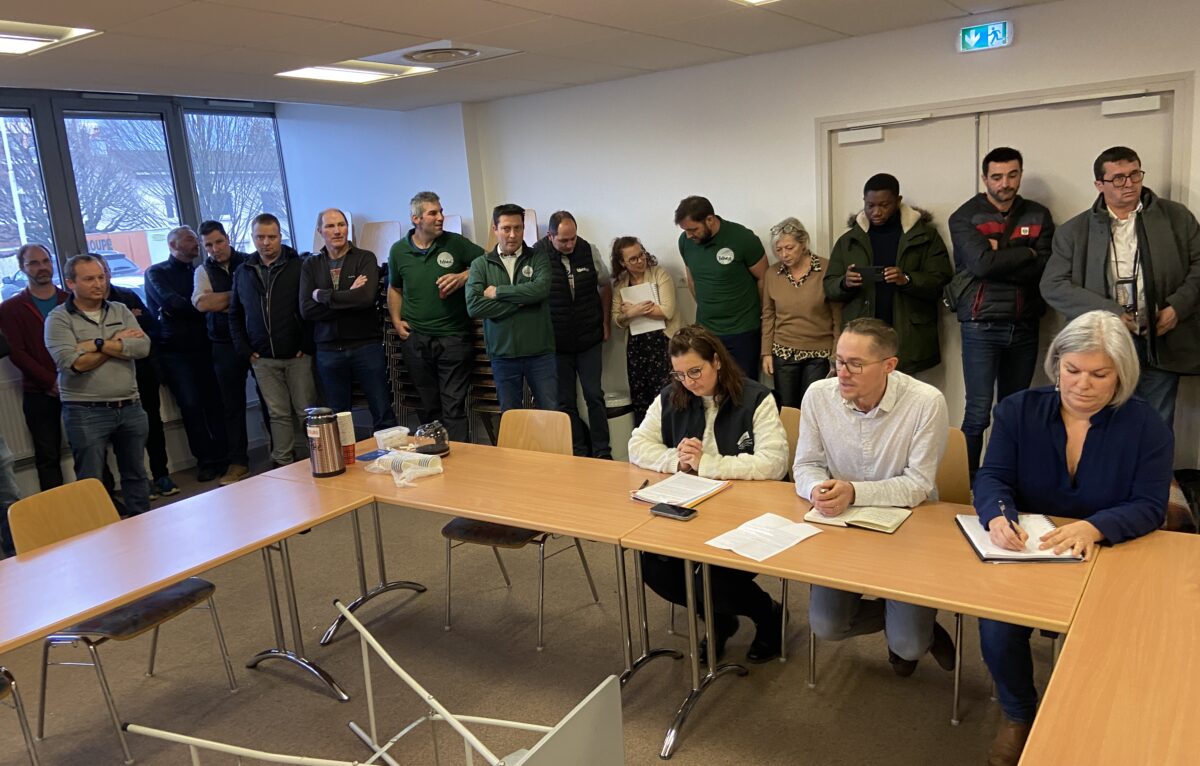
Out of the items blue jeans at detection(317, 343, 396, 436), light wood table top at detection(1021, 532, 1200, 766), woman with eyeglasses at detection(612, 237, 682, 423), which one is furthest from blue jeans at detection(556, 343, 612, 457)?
light wood table top at detection(1021, 532, 1200, 766)

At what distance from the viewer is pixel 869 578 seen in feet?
6.97

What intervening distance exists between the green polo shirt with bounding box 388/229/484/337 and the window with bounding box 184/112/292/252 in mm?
2396

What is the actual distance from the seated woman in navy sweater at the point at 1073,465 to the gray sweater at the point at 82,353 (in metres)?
4.44

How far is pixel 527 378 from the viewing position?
534cm

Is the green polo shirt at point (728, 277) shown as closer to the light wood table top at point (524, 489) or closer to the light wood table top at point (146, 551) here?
the light wood table top at point (524, 489)

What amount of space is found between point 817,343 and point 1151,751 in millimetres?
3590

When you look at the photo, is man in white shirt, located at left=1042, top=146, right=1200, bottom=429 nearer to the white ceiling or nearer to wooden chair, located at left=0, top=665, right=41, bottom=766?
the white ceiling

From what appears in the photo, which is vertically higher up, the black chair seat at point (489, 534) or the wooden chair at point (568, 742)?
the wooden chair at point (568, 742)

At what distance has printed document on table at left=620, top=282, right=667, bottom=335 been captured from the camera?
18.0ft

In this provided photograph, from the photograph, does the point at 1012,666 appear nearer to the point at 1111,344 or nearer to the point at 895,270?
the point at 1111,344

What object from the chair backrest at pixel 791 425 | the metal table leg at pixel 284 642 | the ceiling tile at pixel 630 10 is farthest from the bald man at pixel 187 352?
the chair backrest at pixel 791 425

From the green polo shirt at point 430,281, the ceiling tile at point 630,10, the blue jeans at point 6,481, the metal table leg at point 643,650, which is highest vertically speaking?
the ceiling tile at point 630,10

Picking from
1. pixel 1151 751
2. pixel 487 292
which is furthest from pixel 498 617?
pixel 1151 751

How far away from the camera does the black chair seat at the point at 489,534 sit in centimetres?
340
